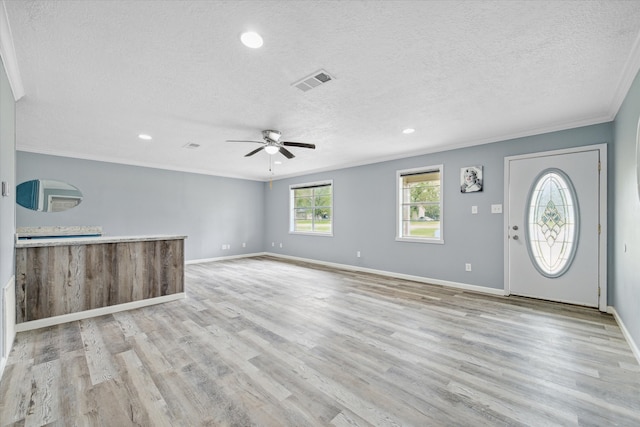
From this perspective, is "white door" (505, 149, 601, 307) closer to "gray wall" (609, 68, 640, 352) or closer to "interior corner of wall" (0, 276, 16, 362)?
"gray wall" (609, 68, 640, 352)

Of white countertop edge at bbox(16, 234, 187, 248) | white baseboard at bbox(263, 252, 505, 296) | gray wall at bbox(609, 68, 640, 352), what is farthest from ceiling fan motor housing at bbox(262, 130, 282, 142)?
gray wall at bbox(609, 68, 640, 352)

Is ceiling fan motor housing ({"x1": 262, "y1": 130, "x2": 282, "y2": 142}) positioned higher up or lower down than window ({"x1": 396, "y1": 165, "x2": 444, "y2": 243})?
higher up

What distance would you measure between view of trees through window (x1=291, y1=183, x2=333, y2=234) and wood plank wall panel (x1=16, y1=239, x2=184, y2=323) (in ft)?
12.5

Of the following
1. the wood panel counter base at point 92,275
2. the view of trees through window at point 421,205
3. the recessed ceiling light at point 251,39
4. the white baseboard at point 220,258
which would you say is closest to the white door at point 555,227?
the view of trees through window at point 421,205

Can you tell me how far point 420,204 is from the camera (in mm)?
5340

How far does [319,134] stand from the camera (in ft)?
13.9

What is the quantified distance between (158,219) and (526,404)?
7.11 metres

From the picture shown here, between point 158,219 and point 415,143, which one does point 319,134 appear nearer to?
point 415,143

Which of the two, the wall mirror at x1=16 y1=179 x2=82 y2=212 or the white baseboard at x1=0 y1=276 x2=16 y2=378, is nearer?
the white baseboard at x1=0 y1=276 x2=16 y2=378

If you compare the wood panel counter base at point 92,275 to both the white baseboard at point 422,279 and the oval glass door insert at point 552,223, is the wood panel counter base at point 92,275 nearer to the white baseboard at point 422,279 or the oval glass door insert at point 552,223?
the white baseboard at point 422,279

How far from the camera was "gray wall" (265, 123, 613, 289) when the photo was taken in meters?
4.27

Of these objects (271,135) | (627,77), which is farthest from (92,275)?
(627,77)

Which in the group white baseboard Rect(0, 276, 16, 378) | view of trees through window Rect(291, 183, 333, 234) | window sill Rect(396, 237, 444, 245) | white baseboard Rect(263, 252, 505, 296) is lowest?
white baseboard Rect(263, 252, 505, 296)

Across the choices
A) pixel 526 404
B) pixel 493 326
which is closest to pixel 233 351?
pixel 526 404
